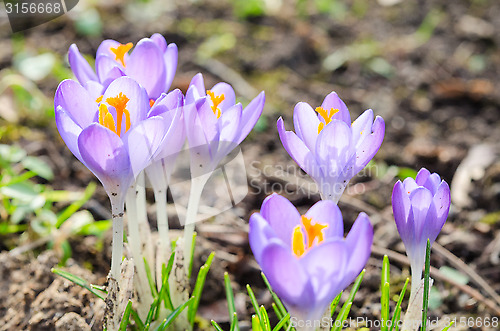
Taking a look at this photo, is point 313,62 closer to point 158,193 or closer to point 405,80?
point 405,80

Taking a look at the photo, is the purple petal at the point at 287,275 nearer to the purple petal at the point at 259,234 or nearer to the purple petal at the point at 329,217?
the purple petal at the point at 259,234

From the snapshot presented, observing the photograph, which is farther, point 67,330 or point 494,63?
point 494,63

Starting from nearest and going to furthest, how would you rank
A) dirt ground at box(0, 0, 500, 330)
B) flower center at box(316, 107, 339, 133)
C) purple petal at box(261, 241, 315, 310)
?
1. purple petal at box(261, 241, 315, 310)
2. flower center at box(316, 107, 339, 133)
3. dirt ground at box(0, 0, 500, 330)

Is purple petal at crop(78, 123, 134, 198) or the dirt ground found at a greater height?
purple petal at crop(78, 123, 134, 198)

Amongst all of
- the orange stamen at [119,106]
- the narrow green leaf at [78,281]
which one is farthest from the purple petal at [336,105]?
the narrow green leaf at [78,281]

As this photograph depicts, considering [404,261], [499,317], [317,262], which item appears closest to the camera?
[317,262]

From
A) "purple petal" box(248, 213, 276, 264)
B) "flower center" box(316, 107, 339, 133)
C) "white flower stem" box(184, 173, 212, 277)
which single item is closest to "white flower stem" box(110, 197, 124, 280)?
"white flower stem" box(184, 173, 212, 277)

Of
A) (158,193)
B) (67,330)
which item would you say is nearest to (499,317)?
(158,193)

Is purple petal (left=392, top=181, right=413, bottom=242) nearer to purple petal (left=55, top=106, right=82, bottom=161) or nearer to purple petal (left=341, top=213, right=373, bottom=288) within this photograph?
purple petal (left=341, top=213, right=373, bottom=288)
